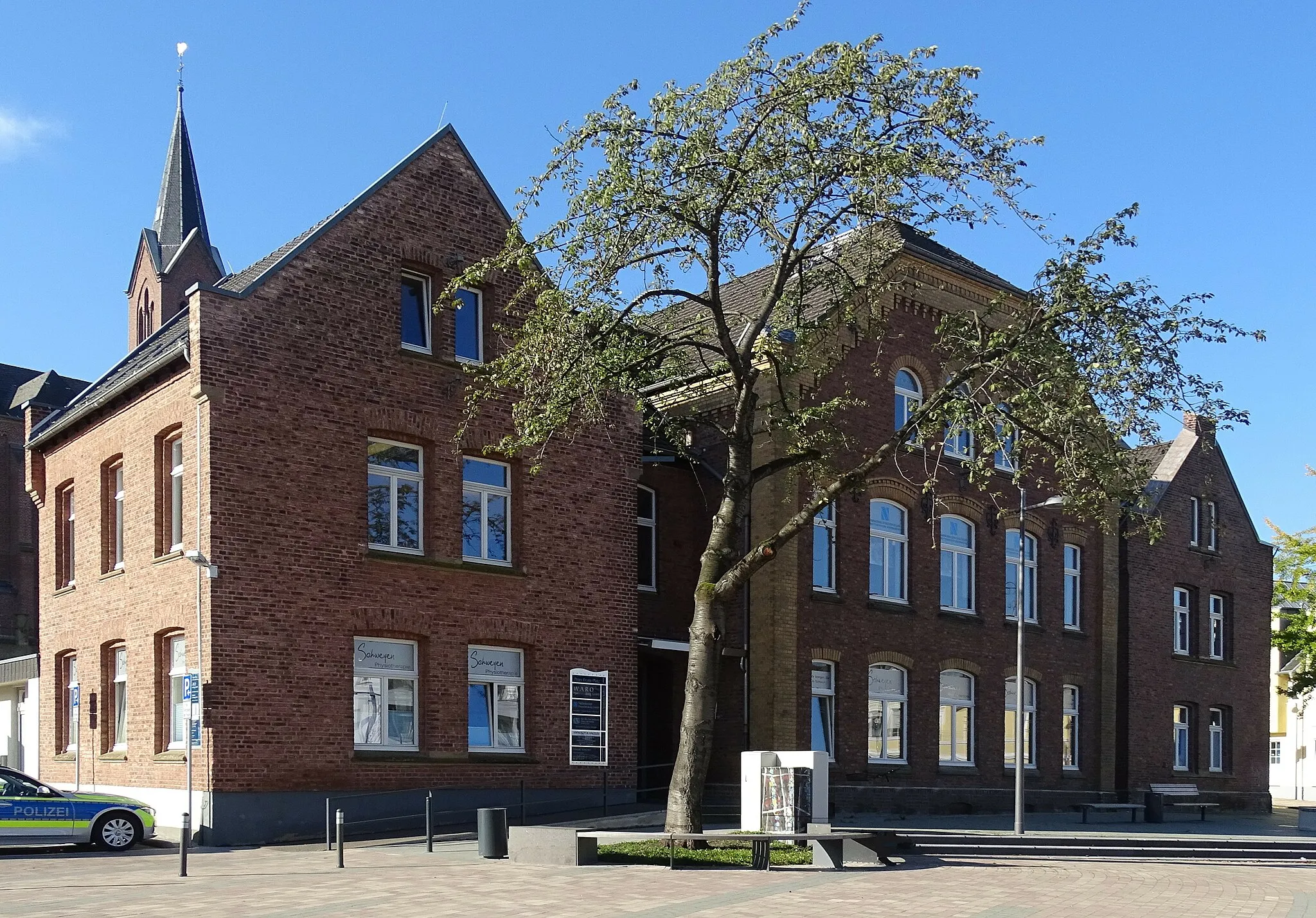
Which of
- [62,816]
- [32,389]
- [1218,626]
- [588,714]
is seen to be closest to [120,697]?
[62,816]

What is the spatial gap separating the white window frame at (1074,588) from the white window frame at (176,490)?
21.1 m

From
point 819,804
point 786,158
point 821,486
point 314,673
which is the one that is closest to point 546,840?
point 819,804

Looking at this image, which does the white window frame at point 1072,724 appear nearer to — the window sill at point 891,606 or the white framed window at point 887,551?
the window sill at point 891,606

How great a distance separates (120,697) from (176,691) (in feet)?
8.75

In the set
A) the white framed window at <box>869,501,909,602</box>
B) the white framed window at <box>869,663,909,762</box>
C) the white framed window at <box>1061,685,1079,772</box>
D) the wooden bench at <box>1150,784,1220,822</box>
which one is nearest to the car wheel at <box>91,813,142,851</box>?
the white framed window at <box>869,663,909,762</box>

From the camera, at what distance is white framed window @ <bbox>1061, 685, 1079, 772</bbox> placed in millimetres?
34188

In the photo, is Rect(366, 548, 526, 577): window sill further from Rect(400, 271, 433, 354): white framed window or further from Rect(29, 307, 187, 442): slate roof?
Rect(29, 307, 187, 442): slate roof

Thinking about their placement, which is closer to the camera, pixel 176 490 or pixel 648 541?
pixel 176 490

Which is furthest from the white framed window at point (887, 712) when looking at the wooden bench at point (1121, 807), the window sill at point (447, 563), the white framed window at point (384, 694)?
the white framed window at point (384, 694)

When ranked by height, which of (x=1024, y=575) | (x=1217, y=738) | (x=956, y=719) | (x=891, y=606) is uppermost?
(x=1024, y=575)

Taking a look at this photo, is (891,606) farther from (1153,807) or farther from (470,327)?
(470,327)

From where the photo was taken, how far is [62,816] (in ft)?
64.5

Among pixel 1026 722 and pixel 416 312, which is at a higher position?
pixel 416 312

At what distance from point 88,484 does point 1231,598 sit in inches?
1185
